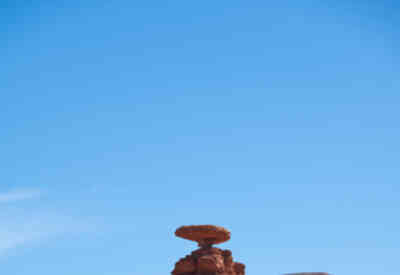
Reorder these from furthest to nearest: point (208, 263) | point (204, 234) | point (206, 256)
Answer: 1. point (204, 234)
2. point (206, 256)
3. point (208, 263)

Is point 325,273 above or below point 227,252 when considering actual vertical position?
below

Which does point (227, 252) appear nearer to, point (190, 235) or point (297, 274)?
point (190, 235)

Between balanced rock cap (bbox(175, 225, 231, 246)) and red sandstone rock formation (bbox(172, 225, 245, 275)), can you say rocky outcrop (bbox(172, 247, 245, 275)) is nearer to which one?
red sandstone rock formation (bbox(172, 225, 245, 275))

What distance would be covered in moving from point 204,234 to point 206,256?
2.29 metres

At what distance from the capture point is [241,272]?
4053 inches

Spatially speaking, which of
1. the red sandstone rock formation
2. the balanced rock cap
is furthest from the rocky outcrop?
the balanced rock cap

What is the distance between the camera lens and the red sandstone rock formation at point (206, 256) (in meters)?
99.4

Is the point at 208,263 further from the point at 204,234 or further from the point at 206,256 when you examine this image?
the point at 204,234

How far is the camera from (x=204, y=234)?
100688mm

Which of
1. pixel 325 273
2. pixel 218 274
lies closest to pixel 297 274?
pixel 325 273

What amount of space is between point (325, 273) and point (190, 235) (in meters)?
22.2

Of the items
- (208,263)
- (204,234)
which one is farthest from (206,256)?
(204,234)

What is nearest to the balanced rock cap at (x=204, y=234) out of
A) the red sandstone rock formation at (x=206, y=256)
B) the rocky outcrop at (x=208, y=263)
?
the red sandstone rock formation at (x=206, y=256)

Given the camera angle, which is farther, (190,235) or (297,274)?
(190,235)
